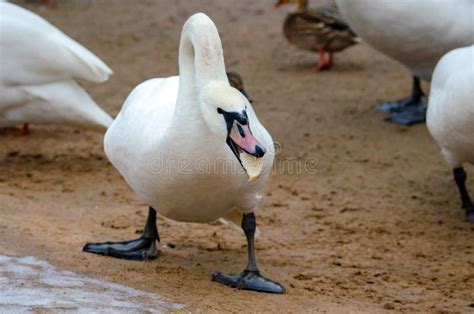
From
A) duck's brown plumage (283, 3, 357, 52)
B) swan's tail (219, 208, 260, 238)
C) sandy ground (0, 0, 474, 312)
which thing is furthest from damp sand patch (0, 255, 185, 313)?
duck's brown plumage (283, 3, 357, 52)

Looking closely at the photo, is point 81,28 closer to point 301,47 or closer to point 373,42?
point 301,47

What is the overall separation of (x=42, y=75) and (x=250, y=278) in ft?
9.18

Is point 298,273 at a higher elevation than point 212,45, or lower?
lower

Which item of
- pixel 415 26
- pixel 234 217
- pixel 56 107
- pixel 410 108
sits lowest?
pixel 410 108

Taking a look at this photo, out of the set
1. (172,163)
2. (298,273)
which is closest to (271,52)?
(298,273)

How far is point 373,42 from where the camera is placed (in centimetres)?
818

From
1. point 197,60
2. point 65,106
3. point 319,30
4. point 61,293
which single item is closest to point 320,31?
point 319,30

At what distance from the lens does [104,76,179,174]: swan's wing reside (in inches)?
188

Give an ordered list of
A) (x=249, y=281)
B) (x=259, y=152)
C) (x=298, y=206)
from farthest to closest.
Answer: (x=298, y=206) → (x=249, y=281) → (x=259, y=152)

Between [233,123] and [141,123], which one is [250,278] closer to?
[141,123]

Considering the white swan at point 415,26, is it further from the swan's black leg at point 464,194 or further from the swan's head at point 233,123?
the swan's head at point 233,123

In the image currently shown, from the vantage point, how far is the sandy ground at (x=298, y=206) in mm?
5137

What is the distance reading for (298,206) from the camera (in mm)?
6793

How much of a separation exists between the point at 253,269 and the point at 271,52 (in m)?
5.97
